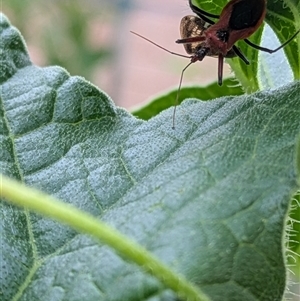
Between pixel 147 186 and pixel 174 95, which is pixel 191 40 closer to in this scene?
pixel 174 95

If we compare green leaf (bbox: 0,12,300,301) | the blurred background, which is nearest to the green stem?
green leaf (bbox: 0,12,300,301)

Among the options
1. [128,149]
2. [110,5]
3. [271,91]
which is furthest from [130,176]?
[110,5]

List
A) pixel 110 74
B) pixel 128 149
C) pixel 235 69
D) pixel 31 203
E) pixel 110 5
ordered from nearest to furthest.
A: pixel 31 203 → pixel 128 149 → pixel 235 69 → pixel 110 5 → pixel 110 74

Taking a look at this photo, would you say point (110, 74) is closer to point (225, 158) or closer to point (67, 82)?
point (67, 82)

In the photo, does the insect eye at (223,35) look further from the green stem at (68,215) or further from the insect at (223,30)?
the green stem at (68,215)

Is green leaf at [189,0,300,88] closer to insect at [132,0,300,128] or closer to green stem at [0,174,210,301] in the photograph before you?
insect at [132,0,300,128]

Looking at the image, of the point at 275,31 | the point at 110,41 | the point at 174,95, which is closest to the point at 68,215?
the point at 275,31
